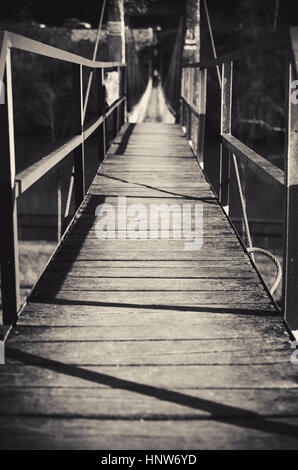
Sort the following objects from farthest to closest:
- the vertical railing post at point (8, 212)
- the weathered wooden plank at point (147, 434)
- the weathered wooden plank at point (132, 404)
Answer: the vertical railing post at point (8, 212) → the weathered wooden plank at point (132, 404) → the weathered wooden plank at point (147, 434)

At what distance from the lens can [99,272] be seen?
9.00ft

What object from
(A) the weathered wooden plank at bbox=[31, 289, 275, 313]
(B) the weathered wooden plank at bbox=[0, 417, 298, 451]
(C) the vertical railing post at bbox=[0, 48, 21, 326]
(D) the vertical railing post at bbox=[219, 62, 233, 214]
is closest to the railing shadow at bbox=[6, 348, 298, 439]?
(B) the weathered wooden plank at bbox=[0, 417, 298, 451]

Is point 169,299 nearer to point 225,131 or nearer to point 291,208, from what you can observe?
point 291,208

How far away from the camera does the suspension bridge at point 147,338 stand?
5.04ft

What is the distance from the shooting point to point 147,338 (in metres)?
2.04

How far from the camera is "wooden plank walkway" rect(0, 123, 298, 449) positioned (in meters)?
1.52

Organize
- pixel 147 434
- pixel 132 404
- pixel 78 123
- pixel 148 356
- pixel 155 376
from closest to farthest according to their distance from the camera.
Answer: pixel 147 434, pixel 132 404, pixel 155 376, pixel 148 356, pixel 78 123

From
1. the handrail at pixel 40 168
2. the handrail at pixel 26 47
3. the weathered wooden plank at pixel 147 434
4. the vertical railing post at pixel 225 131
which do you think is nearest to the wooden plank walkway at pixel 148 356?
the weathered wooden plank at pixel 147 434

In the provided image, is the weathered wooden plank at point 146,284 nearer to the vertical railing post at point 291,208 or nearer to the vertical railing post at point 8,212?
the vertical railing post at point 8,212

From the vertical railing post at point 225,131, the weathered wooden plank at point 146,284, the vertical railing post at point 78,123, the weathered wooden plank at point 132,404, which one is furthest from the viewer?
the vertical railing post at point 225,131

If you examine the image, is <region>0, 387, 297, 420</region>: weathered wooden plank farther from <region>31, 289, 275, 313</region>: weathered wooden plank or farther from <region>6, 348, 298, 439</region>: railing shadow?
<region>31, 289, 275, 313</region>: weathered wooden plank

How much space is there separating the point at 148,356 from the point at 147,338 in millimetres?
133

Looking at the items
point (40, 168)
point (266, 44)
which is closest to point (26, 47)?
point (40, 168)

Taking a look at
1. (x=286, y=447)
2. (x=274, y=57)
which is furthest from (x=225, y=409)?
(x=274, y=57)
